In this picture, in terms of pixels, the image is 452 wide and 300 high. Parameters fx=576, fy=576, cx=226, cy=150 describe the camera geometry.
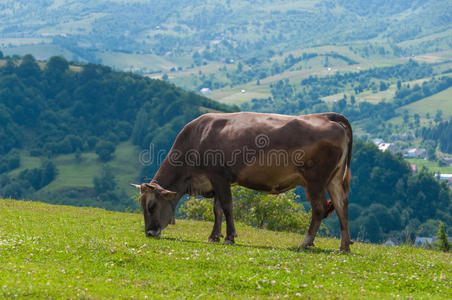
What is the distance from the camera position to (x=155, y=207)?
773 inches

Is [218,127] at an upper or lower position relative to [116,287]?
upper

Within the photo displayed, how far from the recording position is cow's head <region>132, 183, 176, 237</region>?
1956cm

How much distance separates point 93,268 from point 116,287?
5.66ft

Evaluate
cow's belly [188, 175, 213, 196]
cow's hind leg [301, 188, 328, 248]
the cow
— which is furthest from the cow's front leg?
cow's hind leg [301, 188, 328, 248]

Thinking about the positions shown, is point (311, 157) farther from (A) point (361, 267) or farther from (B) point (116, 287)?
(B) point (116, 287)

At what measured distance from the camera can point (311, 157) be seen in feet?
57.1

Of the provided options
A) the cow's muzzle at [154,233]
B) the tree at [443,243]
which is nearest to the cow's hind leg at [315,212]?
the cow's muzzle at [154,233]

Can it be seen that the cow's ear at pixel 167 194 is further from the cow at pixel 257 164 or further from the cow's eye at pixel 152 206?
the cow's eye at pixel 152 206

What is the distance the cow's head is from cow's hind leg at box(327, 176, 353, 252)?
5314 millimetres

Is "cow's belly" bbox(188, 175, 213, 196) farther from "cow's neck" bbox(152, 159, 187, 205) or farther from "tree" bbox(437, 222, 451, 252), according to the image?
"tree" bbox(437, 222, 451, 252)

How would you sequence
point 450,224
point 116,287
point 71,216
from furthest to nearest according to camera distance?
point 450,224, point 71,216, point 116,287

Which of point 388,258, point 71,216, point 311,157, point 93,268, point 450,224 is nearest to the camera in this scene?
point 93,268

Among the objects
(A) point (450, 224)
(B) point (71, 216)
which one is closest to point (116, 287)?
(B) point (71, 216)

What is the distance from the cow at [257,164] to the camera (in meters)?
17.5
